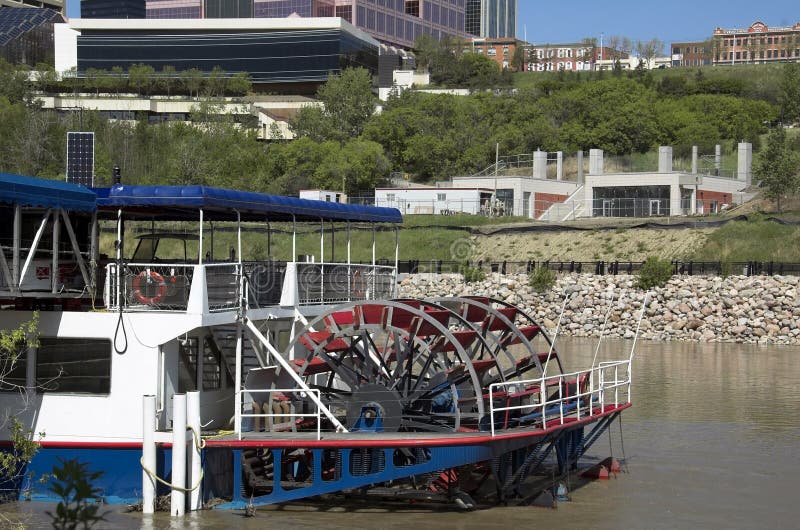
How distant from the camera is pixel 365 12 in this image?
139 m

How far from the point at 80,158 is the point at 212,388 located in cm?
457

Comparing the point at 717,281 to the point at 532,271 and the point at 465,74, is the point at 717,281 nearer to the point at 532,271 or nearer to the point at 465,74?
the point at 532,271

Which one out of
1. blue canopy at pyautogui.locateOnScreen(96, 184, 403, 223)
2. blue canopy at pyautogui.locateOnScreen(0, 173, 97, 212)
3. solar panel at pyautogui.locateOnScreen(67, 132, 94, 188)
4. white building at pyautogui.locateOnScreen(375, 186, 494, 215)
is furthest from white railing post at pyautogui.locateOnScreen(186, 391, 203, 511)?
white building at pyautogui.locateOnScreen(375, 186, 494, 215)

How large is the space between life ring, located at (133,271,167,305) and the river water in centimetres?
276

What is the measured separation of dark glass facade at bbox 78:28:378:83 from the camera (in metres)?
109

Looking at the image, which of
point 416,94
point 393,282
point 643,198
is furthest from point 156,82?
point 393,282

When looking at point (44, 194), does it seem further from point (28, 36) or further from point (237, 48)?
point (28, 36)

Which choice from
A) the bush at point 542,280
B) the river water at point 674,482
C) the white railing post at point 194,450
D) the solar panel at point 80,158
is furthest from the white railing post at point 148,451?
the bush at point 542,280

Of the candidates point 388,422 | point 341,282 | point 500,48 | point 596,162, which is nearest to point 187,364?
point 388,422

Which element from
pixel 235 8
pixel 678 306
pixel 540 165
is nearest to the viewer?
pixel 678 306

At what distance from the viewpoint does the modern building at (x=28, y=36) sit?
375 ft

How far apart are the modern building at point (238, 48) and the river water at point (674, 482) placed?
81.3 metres

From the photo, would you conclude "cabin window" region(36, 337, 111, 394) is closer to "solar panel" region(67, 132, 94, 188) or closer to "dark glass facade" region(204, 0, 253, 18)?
"solar panel" region(67, 132, 94, 188)

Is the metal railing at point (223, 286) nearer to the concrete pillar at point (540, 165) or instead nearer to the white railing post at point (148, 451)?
the white railing post at point (148, 451)
